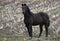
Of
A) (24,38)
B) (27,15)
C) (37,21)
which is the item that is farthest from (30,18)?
(24,38)

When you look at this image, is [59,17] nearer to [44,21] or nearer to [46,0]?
[44,21]

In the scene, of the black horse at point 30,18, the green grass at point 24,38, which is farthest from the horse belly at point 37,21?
the green grass at point 24,38

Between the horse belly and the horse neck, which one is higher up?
the horse neck

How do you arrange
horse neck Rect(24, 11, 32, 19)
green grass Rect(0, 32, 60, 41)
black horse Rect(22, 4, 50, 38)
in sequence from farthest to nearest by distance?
green grass Rect(0, 32, 60, 41), horse neck Rect(24, 11, 32, 19), black horse Rect(22, 4, 50, 38)

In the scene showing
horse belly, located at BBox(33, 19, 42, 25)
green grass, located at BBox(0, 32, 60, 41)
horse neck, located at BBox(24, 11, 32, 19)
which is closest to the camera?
horse neck, located at BBox(24, 11, 32, 19)

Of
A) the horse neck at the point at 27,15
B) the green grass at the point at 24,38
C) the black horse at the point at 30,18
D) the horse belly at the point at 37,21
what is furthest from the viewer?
the horse belly at the point at 37,21

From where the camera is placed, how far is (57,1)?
2052 cm

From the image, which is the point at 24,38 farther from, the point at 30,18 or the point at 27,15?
the point at 27,15

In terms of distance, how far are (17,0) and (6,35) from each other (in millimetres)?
9021

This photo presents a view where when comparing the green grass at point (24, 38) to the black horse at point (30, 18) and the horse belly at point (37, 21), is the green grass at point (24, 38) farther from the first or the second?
the horse belly at point (37, 21)

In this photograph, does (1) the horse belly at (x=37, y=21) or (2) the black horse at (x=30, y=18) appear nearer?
(2) the black horse at (x=30, y=18)

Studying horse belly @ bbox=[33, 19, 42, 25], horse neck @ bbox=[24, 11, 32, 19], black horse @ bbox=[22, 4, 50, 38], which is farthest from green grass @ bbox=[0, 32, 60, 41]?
horse neck @ bbox=[24, 11, 32, 19]

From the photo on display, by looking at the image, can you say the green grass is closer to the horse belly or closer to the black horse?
the black horse

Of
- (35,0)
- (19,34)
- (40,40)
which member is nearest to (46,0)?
(35,0)
